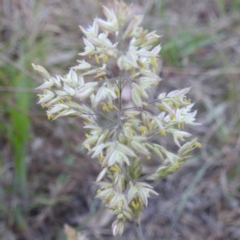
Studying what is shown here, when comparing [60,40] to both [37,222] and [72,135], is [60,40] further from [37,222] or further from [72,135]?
[37,222]

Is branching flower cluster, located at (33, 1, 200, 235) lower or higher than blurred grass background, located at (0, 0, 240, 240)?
higher

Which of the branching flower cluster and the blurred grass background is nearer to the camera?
the branching flower cluster

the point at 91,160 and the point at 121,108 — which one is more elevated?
the point at 121,108

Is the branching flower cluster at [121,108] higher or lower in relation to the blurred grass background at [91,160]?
higher

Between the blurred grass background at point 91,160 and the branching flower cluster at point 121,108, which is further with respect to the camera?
the blurred grass background at point 91,160
